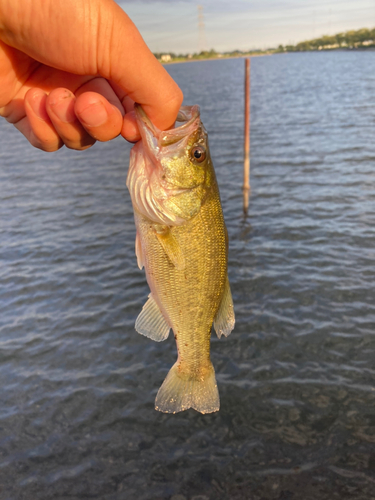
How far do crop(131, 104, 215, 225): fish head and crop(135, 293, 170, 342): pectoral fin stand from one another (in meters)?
0.70

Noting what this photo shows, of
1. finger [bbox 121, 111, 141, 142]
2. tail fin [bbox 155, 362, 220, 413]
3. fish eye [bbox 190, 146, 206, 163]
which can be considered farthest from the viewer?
tail fin [bbox 155, 362, 220, 413]

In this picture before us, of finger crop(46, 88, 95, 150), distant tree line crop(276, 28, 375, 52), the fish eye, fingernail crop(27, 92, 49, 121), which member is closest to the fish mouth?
the fish eye

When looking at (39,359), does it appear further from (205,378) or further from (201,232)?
(201,232)

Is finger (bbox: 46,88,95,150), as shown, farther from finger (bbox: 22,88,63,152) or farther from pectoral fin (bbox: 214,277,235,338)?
pectoral fin (bbox: 214,277,235,338)

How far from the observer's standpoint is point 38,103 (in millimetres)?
2521

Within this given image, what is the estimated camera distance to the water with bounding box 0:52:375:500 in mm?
5926

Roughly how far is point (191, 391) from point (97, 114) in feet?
7.14

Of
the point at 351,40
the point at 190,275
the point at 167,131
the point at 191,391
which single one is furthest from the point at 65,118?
the point at 351,40

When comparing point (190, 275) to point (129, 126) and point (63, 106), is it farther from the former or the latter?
point (63, 106)

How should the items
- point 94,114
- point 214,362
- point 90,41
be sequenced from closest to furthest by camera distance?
1. point 90,41
2. point 94,114
3. point 214,362

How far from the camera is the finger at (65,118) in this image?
235 cm

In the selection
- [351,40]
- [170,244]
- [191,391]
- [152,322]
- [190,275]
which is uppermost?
[351,40]

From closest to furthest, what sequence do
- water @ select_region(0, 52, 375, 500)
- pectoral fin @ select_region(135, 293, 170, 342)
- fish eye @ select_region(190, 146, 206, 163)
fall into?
fish eye @ select_region(190, 146, 206, 163)
pectoral fin @ select_region(135, 293, 170, 342)
water @ select_region(0, 52, 375, 500)

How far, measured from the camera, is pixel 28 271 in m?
11.6
